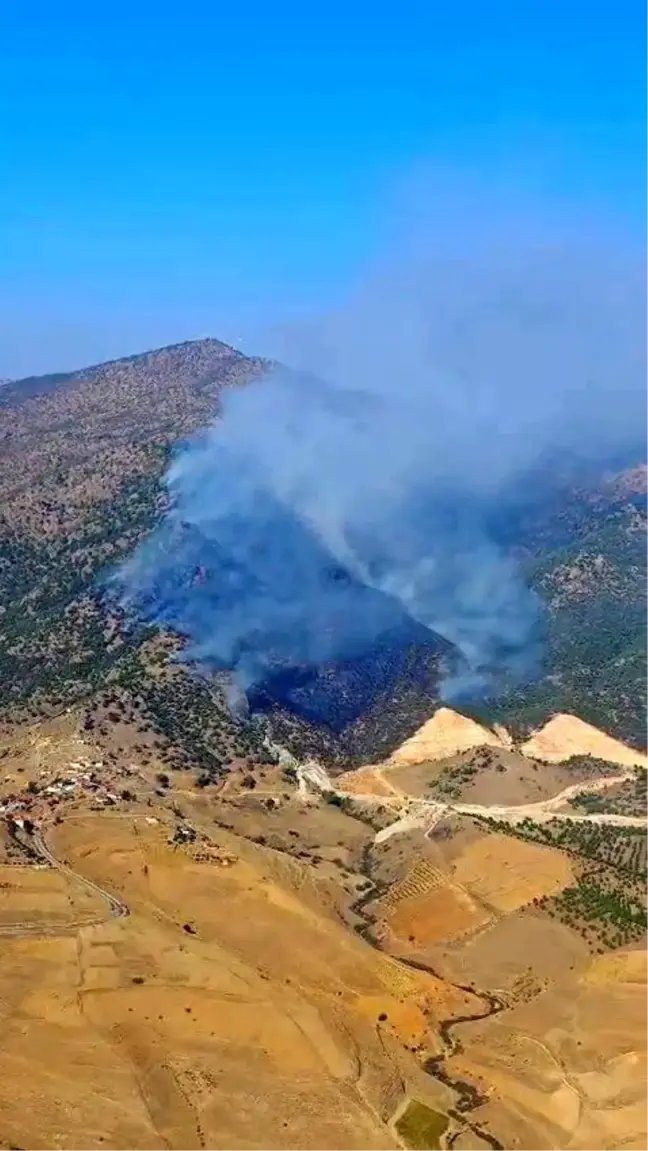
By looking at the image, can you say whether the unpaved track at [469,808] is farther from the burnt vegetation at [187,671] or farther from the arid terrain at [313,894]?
the burnt vegetation at [187,671]

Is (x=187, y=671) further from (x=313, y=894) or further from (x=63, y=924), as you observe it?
(x=63, y=924)

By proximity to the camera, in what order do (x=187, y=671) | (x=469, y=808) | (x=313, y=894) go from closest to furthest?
(x=313, y=894) < (x=469, y=808) < (x=187, y=671)

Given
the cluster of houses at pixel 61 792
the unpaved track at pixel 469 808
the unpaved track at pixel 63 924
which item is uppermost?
the unpaved track at pixel 469 808

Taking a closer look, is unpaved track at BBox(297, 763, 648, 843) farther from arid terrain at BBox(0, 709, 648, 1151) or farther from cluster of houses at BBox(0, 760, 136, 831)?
cluster of houses at BBox(0, 760, 136, 831)

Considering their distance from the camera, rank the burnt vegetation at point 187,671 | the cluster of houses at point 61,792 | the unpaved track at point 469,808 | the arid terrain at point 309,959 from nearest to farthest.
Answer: the arid terrain at point 309,959 → the cluster of houses at point 61,792 → the unpaved track at point 469,808 → the burnt vegetation at point 187,671

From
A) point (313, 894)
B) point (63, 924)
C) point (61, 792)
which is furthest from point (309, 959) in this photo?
point (61, 792)

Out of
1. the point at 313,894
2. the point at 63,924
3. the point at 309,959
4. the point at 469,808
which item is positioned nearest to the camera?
the point at 309,959

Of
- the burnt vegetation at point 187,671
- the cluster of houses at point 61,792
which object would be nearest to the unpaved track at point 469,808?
the burnt vegetation at point 187,671

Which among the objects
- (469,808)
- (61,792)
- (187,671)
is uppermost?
(187,671)

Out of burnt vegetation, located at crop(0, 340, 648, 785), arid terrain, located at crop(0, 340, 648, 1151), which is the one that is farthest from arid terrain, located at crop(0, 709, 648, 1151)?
burnt vegetation, located at crop(0, 340, 648, 785)
